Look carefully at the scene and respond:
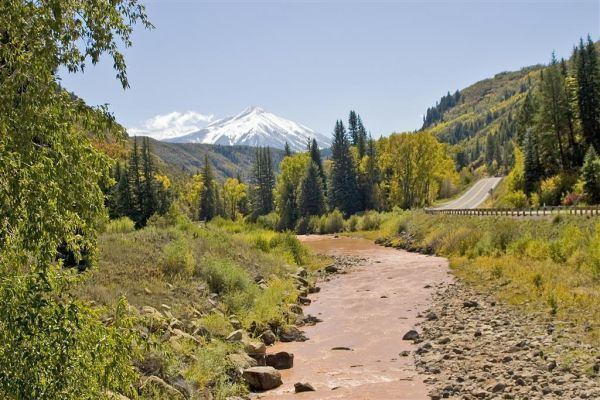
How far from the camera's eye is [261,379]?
11969 millimetres

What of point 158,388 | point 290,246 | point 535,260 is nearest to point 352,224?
point 290,246

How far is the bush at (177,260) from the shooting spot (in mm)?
18156

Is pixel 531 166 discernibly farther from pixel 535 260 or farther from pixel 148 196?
pixel 148 196

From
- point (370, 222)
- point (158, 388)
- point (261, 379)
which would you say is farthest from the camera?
point (370, 222)

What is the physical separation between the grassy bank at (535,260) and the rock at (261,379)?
7.75 m

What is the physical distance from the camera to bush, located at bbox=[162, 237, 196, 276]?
715 inches

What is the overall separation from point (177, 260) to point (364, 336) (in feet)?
24.2

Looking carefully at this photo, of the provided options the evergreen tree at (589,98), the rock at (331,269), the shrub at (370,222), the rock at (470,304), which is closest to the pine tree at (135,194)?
the rock at (331,269)

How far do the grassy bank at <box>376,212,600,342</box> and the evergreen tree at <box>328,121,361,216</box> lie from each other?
39361 millimetres

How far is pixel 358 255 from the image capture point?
139 ft

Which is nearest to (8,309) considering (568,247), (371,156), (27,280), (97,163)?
(27,280)

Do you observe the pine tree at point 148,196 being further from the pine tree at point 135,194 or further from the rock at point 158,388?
the rock at point 158,388

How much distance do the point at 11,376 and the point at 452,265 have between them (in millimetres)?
28154

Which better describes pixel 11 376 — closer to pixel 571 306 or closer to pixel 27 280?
pixel 27 280
